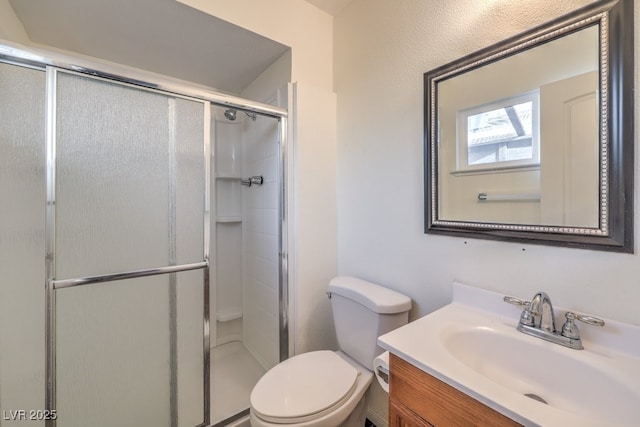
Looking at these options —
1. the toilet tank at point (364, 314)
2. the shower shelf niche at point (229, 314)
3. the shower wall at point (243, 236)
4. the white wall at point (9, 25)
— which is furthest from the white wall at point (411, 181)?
the white wall at point (9, 25)

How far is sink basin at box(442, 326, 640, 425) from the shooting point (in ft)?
→ 2.01

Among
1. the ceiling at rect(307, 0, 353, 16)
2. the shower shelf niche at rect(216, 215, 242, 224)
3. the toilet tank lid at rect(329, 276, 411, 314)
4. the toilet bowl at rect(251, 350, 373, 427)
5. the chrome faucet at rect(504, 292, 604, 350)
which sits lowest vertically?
the toilet bowl at rect(251, 350, 373, 427)

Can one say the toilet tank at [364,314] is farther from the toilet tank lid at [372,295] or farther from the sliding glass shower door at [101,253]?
the sliding glass shower door at [101,253]

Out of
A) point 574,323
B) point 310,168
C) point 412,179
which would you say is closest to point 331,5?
point 310,168

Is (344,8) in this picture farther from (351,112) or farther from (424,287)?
(424,287)

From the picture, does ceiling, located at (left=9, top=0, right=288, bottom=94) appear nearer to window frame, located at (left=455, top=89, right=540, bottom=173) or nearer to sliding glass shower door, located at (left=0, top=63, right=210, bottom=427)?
sliding glass shower door, located at (left=0, top=63, right=210, bottom=427)

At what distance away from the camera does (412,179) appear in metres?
1.25

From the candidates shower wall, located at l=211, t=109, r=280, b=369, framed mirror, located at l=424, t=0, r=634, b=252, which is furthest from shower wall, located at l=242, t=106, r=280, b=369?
framed mirror, located at l=424, t=0, r=634, b=252

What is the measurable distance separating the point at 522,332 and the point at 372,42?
152 cm

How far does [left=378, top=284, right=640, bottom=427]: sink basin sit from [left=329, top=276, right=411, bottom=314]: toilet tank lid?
0.21 metres

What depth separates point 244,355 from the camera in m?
2.11

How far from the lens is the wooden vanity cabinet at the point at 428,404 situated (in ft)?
1.93

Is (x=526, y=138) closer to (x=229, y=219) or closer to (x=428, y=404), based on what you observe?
(x=428, y=404)

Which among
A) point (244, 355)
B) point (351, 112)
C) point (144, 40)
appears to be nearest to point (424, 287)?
point (351, 112)
